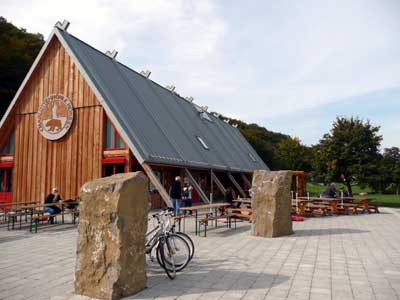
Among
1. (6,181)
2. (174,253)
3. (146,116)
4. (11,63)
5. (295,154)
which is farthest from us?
(295,154)

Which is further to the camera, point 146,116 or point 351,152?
point 351,152

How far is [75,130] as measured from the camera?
19516 millimetres

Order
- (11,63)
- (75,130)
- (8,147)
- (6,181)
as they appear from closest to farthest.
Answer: (75,130) → (6,181) → (8,147) → (11,63)

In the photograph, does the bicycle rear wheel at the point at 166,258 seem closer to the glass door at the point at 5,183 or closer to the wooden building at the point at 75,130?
the wooden building at the point at 75,130

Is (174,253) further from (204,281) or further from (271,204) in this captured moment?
(271,204)

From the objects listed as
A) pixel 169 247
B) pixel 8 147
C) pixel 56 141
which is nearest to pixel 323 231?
pixel 169 247

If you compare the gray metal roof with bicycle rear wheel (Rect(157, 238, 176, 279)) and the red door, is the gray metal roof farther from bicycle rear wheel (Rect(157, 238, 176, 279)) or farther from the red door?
bicycle rear wheel (Rect(157, 238, 176, 279))

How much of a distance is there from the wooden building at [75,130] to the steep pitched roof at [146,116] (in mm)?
65

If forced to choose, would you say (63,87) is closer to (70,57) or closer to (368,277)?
(70,57)

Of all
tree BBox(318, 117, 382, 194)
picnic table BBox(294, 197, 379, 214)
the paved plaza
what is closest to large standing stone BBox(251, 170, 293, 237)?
the paved plaza

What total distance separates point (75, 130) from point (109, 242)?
14.9m

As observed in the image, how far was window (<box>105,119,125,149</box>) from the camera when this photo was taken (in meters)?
18.8

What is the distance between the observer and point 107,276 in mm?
5680

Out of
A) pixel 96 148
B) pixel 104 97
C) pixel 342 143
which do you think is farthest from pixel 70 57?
pixel 342 143
